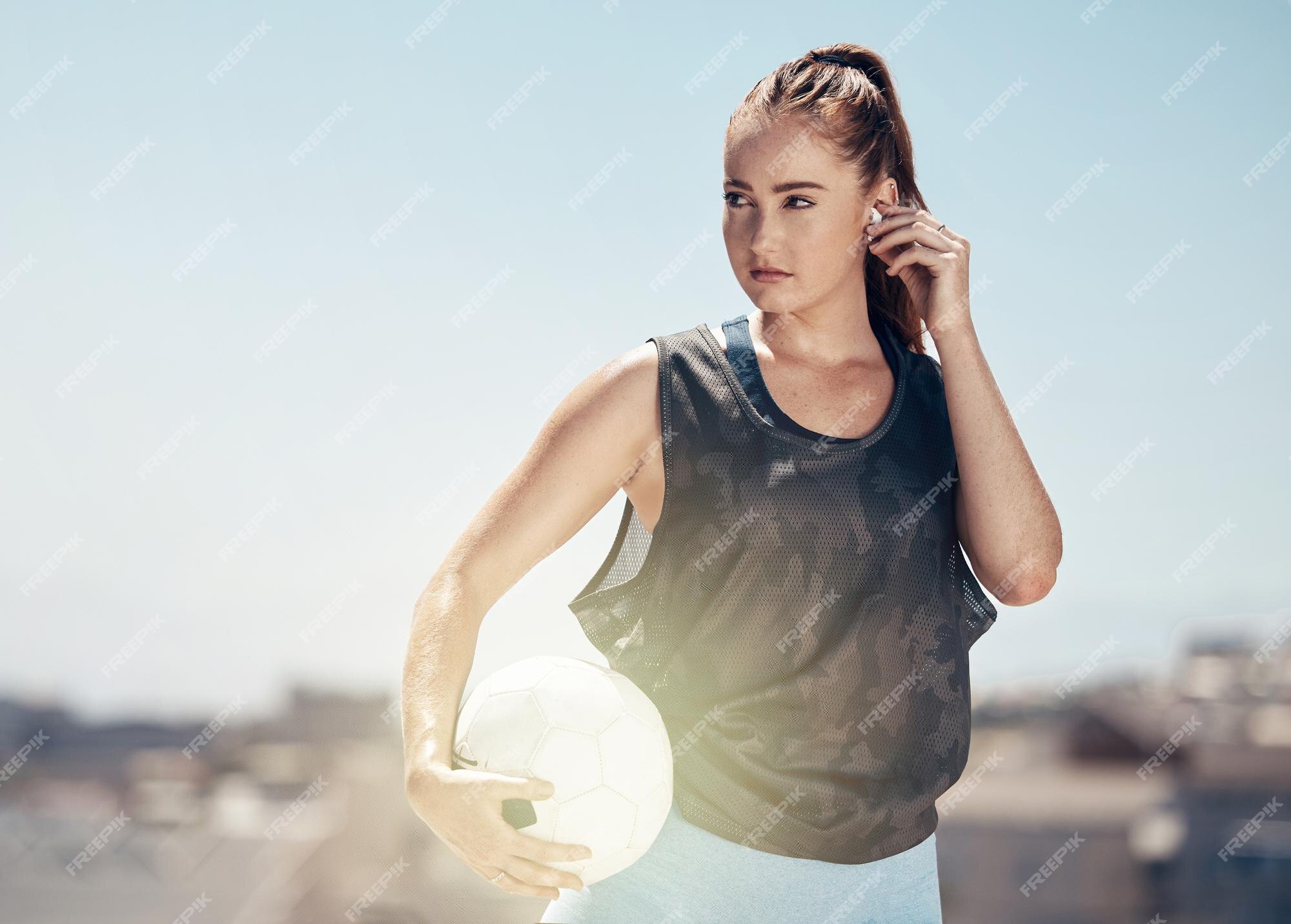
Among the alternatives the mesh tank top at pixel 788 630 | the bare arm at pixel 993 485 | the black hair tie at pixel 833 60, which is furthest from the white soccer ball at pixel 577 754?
the black hair tie at pixel 833 60

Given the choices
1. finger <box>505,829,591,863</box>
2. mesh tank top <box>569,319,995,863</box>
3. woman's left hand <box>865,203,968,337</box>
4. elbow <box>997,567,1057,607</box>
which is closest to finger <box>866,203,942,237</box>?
woman's left hand <box>865,203,968,337</box>

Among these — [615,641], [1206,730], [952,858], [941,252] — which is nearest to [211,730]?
[615,641]

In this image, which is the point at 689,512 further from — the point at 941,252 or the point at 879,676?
the point at 941,252

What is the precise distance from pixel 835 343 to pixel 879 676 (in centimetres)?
71

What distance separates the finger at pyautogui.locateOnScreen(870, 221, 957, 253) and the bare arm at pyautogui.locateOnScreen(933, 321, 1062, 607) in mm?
196

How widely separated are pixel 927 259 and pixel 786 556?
0.72 meters

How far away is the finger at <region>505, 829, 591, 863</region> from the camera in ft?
4.95

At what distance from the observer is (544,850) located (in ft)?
5.01

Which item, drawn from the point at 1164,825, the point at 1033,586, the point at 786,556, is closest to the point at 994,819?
the point at 1164,825

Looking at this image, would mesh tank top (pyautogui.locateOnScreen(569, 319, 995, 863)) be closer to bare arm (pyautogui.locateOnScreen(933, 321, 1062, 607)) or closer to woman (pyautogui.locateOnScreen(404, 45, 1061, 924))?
woman (pyautogui.locateOnScreen(404, 45, 1061, 924))

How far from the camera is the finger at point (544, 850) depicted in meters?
1.51

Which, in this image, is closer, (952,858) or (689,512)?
(689,512)

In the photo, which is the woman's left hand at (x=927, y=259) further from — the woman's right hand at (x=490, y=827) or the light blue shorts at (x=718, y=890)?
the woman's right hand at (x=490, y=827)

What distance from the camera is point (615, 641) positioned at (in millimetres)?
1962
